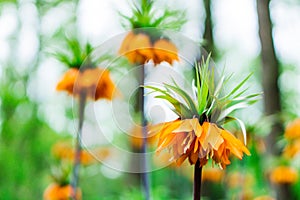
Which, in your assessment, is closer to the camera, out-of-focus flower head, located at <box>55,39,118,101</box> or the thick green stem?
the thick green stem

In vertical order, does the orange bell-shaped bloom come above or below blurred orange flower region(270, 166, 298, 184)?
above

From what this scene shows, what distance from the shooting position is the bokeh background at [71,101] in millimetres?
3590

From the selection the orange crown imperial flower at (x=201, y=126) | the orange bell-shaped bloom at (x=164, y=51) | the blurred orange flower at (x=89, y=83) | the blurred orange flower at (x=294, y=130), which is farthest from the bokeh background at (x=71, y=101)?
the orange crown imperial flower at (x=201, y=126)

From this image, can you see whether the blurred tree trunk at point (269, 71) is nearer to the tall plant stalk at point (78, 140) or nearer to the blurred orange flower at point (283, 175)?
the blurred orange flower at point (283, 175)

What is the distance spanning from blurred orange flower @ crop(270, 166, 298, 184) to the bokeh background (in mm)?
41

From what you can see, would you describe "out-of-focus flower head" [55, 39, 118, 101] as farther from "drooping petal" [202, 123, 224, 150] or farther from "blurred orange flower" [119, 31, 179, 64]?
"drooping petal" [202, 123, 224, 150]

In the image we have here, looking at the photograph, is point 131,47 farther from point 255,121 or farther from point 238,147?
point 255,121

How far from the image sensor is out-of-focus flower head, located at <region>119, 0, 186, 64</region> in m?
1.50

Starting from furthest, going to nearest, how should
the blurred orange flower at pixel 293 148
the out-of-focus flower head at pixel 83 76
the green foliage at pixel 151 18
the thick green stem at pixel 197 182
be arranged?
the blurred orange flower at pixel 293 148 → the out-of-focus flower head at pixel 83 76 → the green foliage at pixel 151 18 → the thick green stem at pixel 197 182

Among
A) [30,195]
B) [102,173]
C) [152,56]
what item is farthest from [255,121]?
[102,173]

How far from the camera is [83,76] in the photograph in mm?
1628

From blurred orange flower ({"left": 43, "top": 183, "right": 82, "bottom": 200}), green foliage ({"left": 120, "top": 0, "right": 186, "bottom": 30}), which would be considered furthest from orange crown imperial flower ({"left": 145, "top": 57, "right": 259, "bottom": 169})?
blurred orange flower ({"left": 43, "top": 183, "right": 82, "bottom": 200})

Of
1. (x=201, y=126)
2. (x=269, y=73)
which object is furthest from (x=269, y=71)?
(x=201, y=126)

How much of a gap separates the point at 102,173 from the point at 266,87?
4.60 metres
